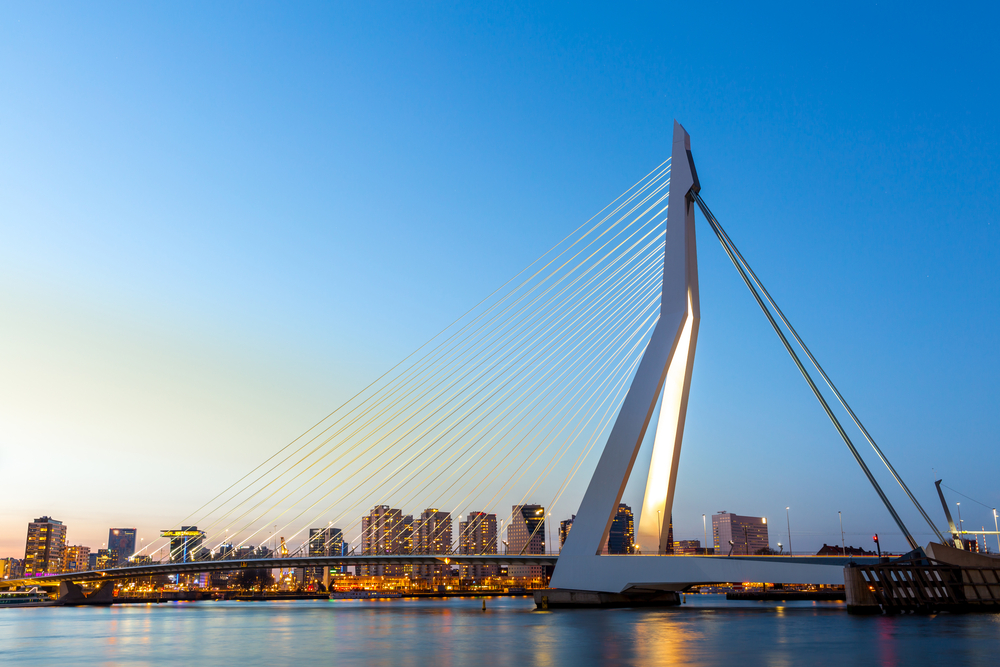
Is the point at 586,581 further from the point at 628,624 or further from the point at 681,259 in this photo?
the point at 681,259

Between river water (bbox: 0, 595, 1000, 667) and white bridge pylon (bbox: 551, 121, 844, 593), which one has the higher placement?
white bridge pylon (bbox: 551, 121, 844, 593)

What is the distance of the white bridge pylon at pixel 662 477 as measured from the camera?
25.9 metres

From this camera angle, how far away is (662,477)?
27312 millimetres

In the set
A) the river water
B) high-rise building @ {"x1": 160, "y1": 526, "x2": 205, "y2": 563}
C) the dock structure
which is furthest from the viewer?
high-rise building @ {"x1": 160, "y1": 526, "x2": 205, "y2": 563}

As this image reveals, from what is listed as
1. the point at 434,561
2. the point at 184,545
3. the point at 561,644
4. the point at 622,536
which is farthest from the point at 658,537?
the point at 622,536

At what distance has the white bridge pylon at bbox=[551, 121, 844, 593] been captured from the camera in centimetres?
2589

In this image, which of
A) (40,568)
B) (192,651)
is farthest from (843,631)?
(40,568)

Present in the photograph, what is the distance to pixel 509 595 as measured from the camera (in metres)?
110

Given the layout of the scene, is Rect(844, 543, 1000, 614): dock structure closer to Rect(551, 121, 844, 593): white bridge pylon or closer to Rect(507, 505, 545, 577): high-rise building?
Rect(551, 121, 844, 593): white bridge pylon

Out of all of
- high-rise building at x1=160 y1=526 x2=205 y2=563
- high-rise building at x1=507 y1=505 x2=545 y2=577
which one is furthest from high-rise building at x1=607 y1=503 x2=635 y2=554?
high-rise building at x1=160 y1=526 x2=205 y2=563

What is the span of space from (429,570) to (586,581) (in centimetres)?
11758

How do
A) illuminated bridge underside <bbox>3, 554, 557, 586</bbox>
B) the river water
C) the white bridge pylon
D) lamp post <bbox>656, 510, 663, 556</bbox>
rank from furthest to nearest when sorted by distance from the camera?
1. illuminated bridge underside <bbox>3, 554, 557, 586</bbox>
2. lamp post <bbox>656, 510, 663, 556</bbox>
3. the white bridge pylon
4. the river water

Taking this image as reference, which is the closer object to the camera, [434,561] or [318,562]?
[434,561]

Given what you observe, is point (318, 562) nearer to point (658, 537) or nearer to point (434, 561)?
point (434, 561)
